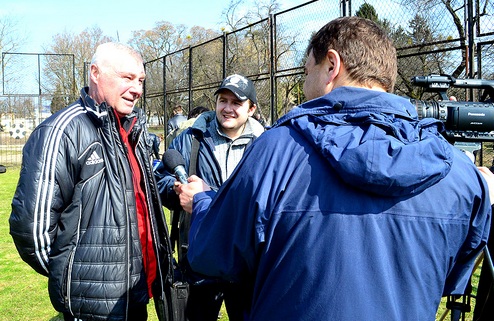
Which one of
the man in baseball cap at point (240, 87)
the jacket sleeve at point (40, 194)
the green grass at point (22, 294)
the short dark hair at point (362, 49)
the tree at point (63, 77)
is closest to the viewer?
the short dark hair at point (362, 49)

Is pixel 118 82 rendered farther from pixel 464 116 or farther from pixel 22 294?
pixel 22 294

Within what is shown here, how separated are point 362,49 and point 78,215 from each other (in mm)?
1514

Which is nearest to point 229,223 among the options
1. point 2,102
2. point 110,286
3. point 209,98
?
point 110,286

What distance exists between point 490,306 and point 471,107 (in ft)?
4.15

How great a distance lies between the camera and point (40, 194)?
83.6 inches

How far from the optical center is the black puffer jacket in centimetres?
214

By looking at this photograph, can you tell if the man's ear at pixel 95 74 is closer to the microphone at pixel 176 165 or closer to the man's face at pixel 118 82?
the man's face at pixel 118 82

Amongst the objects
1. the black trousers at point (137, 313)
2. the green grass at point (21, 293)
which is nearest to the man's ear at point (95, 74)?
the black trousers at point (137, 313)

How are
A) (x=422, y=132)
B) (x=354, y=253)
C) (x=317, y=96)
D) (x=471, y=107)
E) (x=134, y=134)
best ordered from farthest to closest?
1. (x=134, y=134)
2. (x=471, y=107)
3. (x=317, y=96)
4. (x=422, y=132)
5. (x=354, y=253)

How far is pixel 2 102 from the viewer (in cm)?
2059

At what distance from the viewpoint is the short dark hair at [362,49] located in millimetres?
1341

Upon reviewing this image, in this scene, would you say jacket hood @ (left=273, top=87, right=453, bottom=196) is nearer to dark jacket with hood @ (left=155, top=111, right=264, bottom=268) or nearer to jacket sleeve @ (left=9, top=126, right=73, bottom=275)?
jacket sleeve @ (left=9, top=126, right=73, bottom=275)

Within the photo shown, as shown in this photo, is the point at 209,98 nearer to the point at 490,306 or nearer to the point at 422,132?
the point at 490,306

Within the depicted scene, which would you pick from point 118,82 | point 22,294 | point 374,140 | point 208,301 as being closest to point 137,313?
point 208,301
